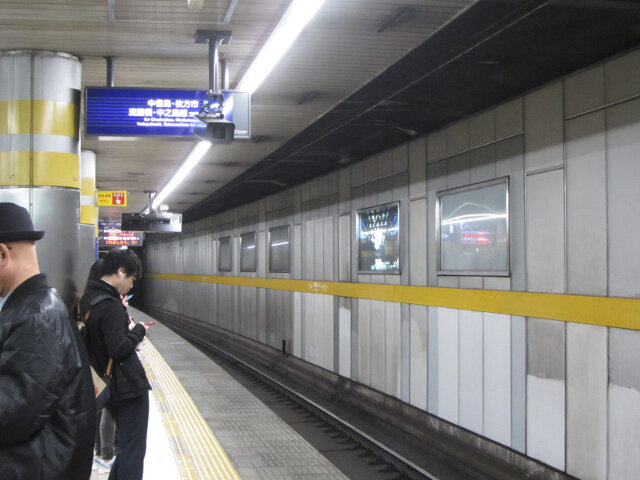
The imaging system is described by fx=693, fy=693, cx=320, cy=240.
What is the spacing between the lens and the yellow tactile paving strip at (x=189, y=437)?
5375 mm

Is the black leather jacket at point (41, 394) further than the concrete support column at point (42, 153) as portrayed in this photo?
No

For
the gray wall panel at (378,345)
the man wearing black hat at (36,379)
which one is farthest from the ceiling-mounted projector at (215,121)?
the man wearing black hat at (36,379)

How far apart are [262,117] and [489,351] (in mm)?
4472

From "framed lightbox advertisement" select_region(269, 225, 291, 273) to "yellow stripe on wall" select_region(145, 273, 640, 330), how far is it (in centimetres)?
326

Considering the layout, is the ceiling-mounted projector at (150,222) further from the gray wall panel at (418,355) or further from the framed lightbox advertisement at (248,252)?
the gray wall panel at (418,355)

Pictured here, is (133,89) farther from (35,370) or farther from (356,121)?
(35,370)

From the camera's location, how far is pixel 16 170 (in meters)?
6.34

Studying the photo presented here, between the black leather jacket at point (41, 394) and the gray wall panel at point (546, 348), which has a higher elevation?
the black leather jacket at point (41, 394)

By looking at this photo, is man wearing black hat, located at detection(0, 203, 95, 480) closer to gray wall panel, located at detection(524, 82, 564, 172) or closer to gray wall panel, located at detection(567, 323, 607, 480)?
Result: gray wall panel, located at detection(567, 323, 607, 480)

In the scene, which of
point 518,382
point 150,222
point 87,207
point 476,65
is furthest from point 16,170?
point 150,222

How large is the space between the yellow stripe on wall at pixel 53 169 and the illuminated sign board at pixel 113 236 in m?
19.4

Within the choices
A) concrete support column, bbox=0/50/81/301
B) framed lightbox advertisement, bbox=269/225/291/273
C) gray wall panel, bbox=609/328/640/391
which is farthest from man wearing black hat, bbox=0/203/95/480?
framed lightbox advertisement, bbox=269/225/291/273

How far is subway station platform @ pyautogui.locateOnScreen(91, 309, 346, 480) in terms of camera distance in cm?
551

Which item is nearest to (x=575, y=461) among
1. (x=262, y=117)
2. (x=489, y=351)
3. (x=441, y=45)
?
(x=489, y=351)
